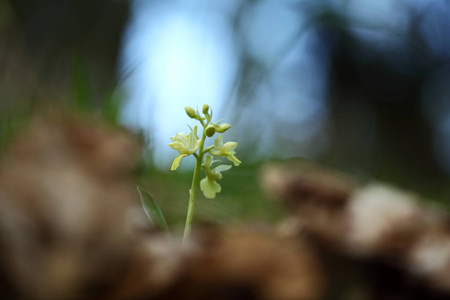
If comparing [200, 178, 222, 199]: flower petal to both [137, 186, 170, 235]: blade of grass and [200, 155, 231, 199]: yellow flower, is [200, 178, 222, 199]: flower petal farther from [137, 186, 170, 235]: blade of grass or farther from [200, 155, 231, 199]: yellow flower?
[137, 186, 170, 235]: blade of grass

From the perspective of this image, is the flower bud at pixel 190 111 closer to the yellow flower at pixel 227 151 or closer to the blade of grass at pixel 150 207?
the yellow flower at pixel 227 151

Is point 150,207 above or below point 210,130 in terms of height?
below

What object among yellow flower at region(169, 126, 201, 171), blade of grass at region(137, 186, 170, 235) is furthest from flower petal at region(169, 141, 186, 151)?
blade of grass at region(137, 186, 170, 235)

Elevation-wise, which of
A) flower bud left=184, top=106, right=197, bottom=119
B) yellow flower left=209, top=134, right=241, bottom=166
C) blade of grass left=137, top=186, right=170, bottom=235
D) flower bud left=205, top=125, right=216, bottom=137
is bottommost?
blade of grass left=137, top=186, right=170, bottom=235

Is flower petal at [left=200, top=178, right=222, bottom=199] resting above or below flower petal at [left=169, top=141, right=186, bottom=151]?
below

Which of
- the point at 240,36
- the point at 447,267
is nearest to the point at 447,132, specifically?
the point at 240,36

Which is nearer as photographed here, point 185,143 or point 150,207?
point 150,207

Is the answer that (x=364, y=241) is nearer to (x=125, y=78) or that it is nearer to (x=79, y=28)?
(x=125, y=78)

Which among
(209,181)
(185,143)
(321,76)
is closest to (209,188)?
(209,181)

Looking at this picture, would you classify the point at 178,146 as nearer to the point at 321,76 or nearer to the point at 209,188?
the point at 209,188

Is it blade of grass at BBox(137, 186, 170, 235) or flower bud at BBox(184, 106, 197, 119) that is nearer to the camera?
blade of grass at BBox(137, 186, 170, 235)

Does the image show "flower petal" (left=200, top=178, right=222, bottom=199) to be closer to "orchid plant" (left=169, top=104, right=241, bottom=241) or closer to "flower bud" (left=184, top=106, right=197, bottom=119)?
"orchid plant" (left=169, top=104, right=241, bottom=241)

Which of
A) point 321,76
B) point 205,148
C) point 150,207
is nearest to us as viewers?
point 150,207
